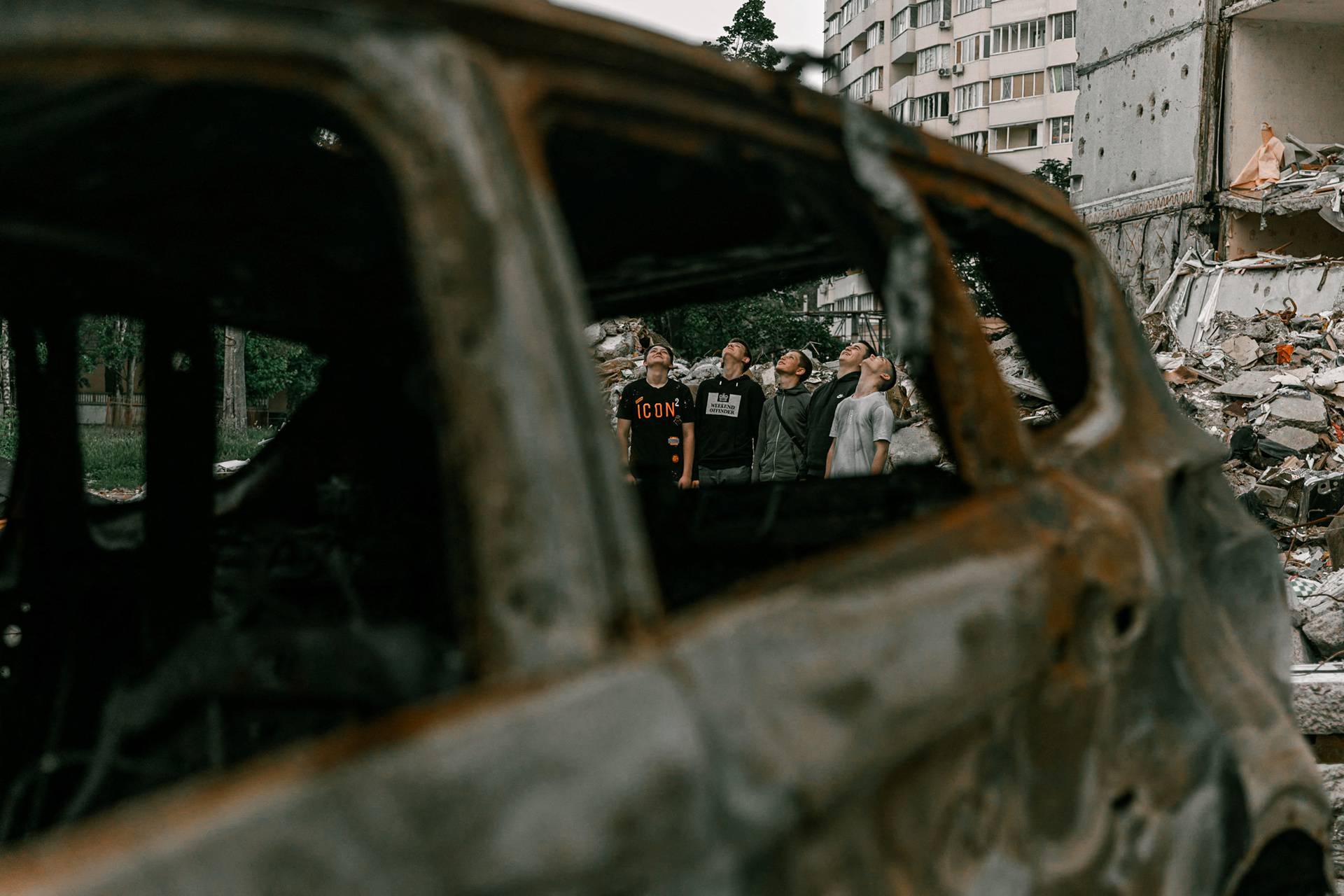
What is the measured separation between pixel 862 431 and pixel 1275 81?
15088 mm

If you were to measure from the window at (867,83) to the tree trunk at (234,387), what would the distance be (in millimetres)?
52007

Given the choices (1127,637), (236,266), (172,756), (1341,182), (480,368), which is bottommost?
(172,756)

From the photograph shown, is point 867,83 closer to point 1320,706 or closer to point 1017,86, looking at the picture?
point 1017,86

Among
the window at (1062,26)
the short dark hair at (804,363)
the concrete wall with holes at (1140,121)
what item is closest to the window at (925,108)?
the window at (1062,26)

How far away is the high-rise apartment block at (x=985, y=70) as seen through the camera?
60.7 metres

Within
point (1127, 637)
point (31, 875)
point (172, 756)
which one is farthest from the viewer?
point (172, 756)

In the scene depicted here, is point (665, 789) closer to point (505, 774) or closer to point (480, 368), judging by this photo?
point (505, 774)

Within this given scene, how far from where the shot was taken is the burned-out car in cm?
100

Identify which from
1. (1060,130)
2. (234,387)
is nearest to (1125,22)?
(234,387)

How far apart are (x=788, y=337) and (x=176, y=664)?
76.7ft

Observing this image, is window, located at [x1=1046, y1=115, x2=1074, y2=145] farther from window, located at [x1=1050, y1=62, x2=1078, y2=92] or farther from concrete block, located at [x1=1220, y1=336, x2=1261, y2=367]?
concrete block, located at [x1=1220, y1=336, x2=1261, y2=367]

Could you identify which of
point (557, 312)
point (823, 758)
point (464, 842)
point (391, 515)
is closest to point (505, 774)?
point (464, 842)

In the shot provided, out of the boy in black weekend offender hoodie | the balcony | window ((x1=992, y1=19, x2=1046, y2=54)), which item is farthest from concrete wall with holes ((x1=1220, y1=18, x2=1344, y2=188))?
the balcony

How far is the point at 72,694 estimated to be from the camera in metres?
2.36
